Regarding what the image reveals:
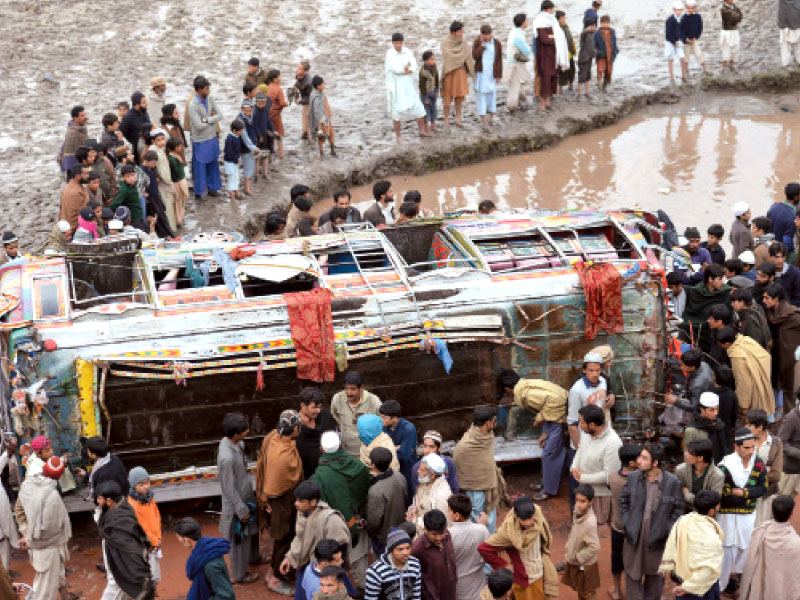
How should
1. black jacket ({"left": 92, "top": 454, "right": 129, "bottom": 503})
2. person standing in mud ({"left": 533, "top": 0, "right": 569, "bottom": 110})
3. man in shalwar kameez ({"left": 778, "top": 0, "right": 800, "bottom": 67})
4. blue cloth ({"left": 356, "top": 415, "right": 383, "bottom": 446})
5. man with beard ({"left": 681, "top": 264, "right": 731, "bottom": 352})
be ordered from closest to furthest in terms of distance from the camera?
black jacket ({"left": 92, "top": 454, "right": 129, "bottom": 503})
blue cloth ({"left": 356, "top": 415, "right": 383, "bottom": 446})
man with beard ({"left": 681, "top": 264, "right": 731, "bottom": 352})
person standing in mud ({"left": 533, "top": 0, "right": 569, "bottom": 110})
man in shalwar kameez ({"left": 778, "top": 0, "right": 800, "bottom": 67})

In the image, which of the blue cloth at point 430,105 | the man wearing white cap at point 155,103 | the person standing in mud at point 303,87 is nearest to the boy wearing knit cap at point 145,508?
the man wearing white cap at point 155,103

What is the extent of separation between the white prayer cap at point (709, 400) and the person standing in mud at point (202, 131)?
8.25 metres

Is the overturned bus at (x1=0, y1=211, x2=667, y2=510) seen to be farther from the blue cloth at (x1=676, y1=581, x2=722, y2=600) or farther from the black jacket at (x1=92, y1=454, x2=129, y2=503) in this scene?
the blue cloth at (x1=676, y1=581, x2=722, y2=600)

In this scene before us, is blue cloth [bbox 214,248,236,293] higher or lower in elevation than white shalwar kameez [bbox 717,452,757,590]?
higher

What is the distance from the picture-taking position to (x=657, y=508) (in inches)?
353

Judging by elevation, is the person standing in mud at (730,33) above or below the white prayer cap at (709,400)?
above

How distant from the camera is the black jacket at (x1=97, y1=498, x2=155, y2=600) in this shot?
8.77 m

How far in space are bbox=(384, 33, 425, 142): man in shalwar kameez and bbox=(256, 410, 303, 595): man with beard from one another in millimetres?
8918

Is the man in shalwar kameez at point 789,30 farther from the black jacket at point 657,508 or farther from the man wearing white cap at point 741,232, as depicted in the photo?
the black jacket at point 657,508

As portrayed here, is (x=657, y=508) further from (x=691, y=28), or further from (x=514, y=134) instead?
(x=691, y=28)

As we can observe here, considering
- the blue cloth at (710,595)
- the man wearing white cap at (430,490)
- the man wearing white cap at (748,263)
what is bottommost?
the blue cloth at (710,595)

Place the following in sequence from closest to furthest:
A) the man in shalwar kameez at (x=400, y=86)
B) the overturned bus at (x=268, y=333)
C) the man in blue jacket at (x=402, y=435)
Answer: the man in blue jacket at (x=402, y=435)
the overturned bus at (x=268, y=333)
the man in shalwar kameez at (x=400, y=86)

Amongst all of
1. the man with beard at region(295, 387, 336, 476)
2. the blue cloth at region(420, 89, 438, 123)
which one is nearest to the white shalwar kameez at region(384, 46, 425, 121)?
the blue cloth at region(420, 89, 438, 123)

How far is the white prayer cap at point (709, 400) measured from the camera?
968 cm
